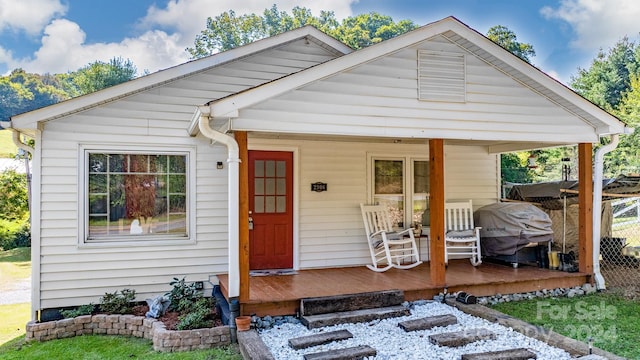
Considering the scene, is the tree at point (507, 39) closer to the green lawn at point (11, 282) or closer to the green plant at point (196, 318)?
the green lawn at point (11, 282)

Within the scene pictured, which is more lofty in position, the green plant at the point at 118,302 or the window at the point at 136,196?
the window at the point at 136,196

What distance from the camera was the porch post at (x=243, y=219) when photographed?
457 cm

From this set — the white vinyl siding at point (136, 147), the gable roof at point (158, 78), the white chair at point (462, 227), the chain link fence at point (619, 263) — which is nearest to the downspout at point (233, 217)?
the white vinyl siding at point (136, 147)

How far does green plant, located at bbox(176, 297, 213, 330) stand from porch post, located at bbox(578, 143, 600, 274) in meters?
5.38

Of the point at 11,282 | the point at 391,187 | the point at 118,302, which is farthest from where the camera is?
the point at 11,282

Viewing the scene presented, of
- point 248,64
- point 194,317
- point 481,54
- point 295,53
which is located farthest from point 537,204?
point 194,317

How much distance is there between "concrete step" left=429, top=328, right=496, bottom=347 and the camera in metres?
4.08

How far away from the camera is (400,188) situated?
7.45 metres

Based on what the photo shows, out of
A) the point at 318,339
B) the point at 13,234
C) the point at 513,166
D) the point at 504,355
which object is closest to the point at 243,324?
the point at 318,339

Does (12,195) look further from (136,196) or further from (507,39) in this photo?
(507,39)

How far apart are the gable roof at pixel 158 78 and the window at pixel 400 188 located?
2.08 meters

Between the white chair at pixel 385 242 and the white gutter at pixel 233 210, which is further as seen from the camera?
the white chair at pixel 385 242

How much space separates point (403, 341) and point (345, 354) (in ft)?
2.37

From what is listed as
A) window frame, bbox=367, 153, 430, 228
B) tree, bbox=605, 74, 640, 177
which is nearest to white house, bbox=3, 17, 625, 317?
window frame, bbox=367, 153, 430, 228
